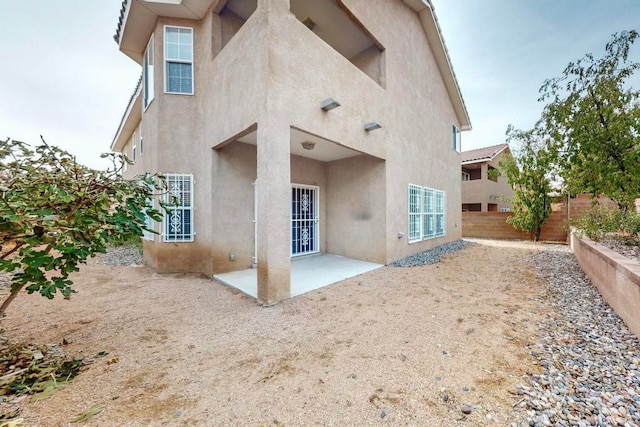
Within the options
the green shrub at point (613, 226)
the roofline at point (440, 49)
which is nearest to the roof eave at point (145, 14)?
the roofline at point (440, 49)

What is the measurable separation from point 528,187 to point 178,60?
53.7 ft

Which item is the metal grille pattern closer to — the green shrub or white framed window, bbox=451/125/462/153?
the green shrub

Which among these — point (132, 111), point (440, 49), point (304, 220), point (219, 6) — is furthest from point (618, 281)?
point (132, 111)

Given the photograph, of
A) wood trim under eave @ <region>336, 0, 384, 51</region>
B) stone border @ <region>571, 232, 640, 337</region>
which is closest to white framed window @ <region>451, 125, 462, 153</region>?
wood trim under eave @ <region>336, 0, 384, 51</region>

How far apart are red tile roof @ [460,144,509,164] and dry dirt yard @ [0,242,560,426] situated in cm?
1722

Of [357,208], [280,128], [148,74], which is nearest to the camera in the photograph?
[280,128]

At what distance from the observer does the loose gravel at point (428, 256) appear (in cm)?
808

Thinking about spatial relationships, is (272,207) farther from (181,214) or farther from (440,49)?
(440,49)

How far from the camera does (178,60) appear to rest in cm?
718

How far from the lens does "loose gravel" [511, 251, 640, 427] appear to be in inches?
81.1

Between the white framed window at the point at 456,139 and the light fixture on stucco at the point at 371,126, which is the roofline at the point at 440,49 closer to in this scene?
the white framed window at the point at 456,139

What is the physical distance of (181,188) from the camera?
23.5 feet

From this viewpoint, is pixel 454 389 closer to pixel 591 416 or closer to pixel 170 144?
pixel 591 416

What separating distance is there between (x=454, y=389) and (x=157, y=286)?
621 centimetres
